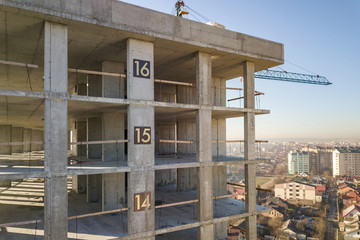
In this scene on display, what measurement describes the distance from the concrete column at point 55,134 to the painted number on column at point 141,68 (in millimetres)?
2759

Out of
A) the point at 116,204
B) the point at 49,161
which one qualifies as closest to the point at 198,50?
the point at 49,161

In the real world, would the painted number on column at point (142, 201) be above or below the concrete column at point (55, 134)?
below

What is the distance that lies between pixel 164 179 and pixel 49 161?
13106 mm

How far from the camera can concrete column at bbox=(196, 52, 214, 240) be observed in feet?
39.0

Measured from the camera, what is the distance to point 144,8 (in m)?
10.1

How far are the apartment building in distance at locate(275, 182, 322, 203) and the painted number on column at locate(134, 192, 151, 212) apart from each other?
91.2 m

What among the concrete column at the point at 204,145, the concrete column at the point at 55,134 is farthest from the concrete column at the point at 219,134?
the concrete column at the point at 55,134

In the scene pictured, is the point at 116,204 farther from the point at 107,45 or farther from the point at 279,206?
the point at 279,206

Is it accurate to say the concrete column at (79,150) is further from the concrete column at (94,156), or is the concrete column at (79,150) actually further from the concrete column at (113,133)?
the concrete column at (113,133)

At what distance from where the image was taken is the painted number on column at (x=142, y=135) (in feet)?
34.3

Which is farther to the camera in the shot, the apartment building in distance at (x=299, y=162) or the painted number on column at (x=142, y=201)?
the apartment building in distance at (x=299, y=162)

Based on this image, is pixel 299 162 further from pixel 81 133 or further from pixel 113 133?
pixel 113 133

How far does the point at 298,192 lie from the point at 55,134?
320 feet

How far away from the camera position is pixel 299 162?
14188 cm
